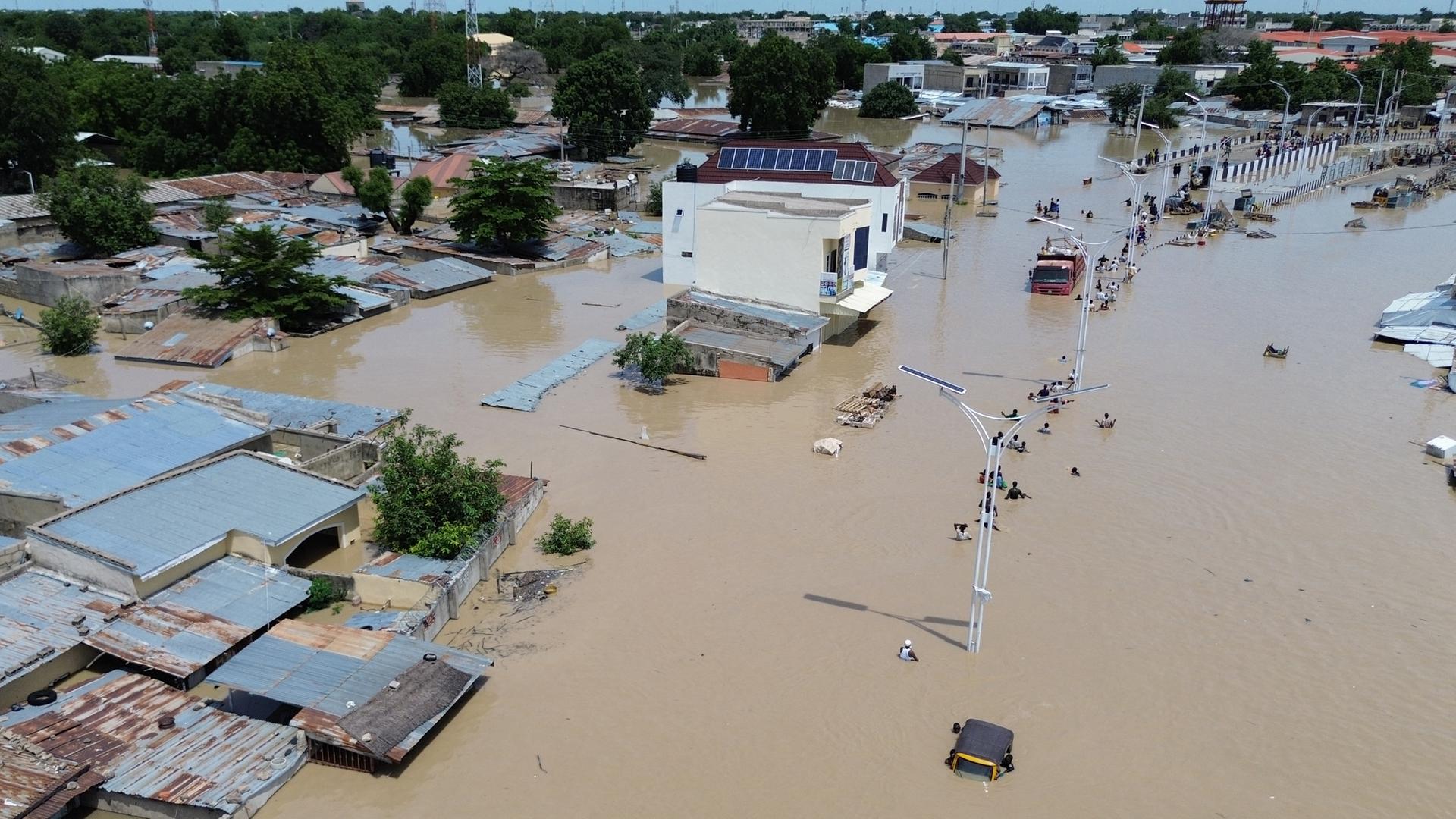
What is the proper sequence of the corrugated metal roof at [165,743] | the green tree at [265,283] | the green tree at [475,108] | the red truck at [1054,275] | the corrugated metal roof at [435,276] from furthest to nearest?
the green tree at [475,108]
the red truck at [1054,275]
the corrugated metal roof at [435,276]
the green tree at [265,283]
the corrugated metal roof at [165,743]

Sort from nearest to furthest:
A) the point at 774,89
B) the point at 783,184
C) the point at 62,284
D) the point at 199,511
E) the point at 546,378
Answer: the point at 199,511, the point at 546,378, the point at 62,284, the point at 783,184, the point at 774,89

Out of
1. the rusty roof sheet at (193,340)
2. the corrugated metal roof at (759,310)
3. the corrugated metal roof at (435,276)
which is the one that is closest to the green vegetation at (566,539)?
the corrugated metal roof at (759,310)

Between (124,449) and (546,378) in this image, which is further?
(546,378)

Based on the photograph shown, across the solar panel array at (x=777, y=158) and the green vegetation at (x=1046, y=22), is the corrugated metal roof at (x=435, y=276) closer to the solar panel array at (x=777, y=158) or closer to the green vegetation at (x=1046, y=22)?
the solar panel array at (x=777, y=158)

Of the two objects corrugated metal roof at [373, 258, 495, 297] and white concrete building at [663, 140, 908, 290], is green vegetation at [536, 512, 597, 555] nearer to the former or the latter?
white concrete building at [663, 140, 908, 290]

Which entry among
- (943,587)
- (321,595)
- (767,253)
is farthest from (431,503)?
(767,253)

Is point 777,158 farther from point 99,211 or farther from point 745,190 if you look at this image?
point 99,211
